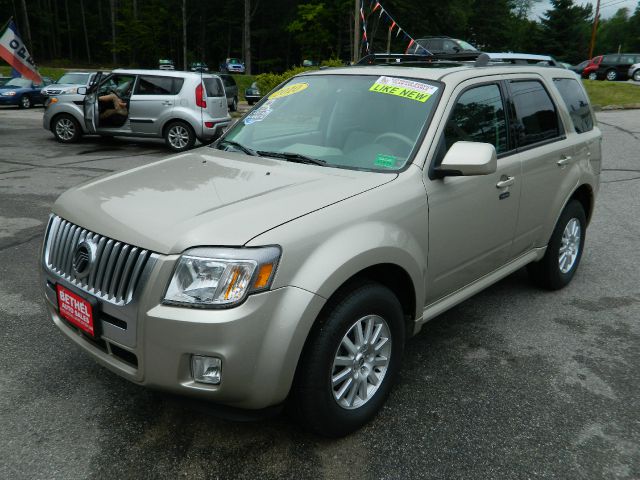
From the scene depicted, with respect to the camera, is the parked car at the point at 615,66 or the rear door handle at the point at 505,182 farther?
the parked car at the point at 615,66

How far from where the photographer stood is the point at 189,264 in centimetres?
228

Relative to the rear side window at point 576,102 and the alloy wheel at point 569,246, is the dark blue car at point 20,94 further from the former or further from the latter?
the alloy wheel at point 569,246

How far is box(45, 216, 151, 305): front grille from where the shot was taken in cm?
238

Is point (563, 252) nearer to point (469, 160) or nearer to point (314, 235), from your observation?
point (469, 160)

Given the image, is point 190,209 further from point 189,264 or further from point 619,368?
point 619,368

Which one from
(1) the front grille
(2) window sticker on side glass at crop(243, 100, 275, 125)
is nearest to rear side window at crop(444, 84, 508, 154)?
(2) window sticker on side glass at crop(243, 100, 275, 125)

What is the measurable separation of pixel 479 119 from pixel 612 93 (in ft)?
78.6

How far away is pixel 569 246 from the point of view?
4.74 meters

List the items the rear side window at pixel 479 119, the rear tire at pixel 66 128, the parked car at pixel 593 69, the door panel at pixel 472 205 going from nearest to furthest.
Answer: the door panel at pixel 472 205 < the rear side window at pixel 479 119 < the rear tire at pixel 66 128 < the parked car at pixel 593 69

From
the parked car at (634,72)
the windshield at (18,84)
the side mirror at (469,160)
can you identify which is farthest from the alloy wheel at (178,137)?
the parked car at (634,72)

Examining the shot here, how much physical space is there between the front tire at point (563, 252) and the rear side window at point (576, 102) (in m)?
0.64

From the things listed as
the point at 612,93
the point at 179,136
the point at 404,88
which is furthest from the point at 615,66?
the point at 404,88

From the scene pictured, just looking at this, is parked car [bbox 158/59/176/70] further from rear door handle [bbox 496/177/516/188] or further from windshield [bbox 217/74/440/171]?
rear door handle [bbox 496/177/516/188]

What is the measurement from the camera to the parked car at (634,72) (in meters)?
33.3
